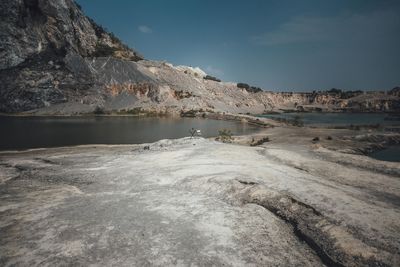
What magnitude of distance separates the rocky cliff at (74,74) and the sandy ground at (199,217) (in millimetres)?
87847

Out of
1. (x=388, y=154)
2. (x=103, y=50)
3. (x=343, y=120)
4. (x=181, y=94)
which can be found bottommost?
(x=343, y=120)

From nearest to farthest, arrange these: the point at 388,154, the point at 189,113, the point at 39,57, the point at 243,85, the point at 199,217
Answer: the point at 199,217 → the point at 388,154 → the point at 189,113 → the point at 39,57 → the point at 243,85

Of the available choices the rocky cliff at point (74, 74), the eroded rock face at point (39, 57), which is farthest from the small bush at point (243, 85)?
the eroded rock face at point (39, 57)

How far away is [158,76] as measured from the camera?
132 m

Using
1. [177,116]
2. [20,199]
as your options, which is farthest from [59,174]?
[177,116]

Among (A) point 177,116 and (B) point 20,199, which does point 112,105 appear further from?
(B) point 20,199

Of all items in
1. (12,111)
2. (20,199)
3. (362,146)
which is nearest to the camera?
(20,199)

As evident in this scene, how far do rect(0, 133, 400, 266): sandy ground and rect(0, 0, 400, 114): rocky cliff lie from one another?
3459 inches

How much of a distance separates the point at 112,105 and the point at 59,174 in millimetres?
91298

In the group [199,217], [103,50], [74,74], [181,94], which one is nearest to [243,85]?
[181,94]

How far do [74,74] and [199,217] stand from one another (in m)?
109

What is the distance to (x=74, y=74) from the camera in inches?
4257

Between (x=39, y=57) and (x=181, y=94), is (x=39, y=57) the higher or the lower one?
the higher one

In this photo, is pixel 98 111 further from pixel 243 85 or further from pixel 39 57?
pixel 243 85
